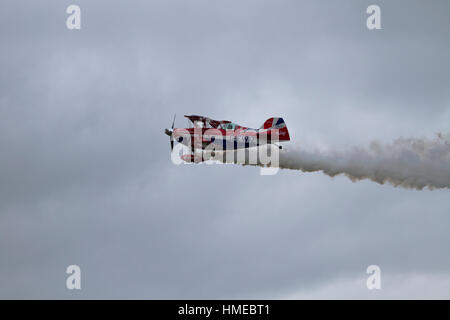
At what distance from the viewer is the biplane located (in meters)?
70.2

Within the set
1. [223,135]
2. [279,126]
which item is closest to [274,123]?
[279,126]

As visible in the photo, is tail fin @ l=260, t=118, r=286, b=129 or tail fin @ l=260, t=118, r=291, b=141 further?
tail fin @ l=260, t=118, r=286, b=129

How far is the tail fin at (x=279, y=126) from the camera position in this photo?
230ft

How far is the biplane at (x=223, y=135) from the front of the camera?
7019cm

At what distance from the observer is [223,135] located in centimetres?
7162

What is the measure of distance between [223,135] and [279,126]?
447cm

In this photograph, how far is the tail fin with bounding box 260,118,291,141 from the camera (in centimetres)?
7006

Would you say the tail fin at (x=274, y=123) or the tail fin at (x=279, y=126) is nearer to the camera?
the tail fin at (x=279, y=126)

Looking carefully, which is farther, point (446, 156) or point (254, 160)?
point (254, 160)

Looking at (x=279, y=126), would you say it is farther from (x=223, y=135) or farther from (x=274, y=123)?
(x=223, y=135)
